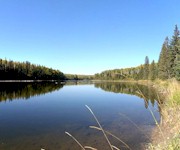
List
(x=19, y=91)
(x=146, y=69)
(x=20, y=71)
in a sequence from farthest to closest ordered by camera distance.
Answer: (x=20, y=71) → (x=146, y=69) → (x=19, y=91)

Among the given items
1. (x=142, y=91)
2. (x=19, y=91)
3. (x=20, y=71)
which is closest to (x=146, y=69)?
(x=20, y=71)

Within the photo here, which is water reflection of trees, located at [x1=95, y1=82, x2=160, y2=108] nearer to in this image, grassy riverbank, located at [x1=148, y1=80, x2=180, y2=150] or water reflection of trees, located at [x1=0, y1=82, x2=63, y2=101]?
grassy riverbank, located at [x1=148, y1=80, x2=180, y2=150]

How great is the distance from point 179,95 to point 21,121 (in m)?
10.1

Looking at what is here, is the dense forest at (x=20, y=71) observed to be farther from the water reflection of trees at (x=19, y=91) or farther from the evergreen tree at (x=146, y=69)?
the evergreen tree at (x=146, y=69)

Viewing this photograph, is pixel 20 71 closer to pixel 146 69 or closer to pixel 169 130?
pixel 146 69

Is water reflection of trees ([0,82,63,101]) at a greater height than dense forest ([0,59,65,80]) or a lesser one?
lesser

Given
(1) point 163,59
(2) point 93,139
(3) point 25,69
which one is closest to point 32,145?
(2) point 93,139

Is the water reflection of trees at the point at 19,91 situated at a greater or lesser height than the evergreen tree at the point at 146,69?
lesser

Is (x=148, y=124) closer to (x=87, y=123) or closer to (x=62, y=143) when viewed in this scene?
(x=87, y=123)

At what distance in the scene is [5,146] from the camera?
9.34 metres

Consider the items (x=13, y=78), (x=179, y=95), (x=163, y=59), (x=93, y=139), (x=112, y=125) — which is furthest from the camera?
(x=13, y=78)

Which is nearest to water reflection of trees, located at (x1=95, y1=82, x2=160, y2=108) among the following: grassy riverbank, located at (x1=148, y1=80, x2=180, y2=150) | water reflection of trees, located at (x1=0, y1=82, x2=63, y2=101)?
grassy riverbank, located at (x1=148, y1=80, x2=180, y2=150)

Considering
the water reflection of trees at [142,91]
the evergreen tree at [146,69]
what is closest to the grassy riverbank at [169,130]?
the water reflection of trees at [142,91]

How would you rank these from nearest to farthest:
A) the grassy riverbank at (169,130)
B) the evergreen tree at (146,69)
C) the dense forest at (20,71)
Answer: the grassy riverbank at (169,130)
the evergreen tree at (146,69)
the dense forest at (20,71)
